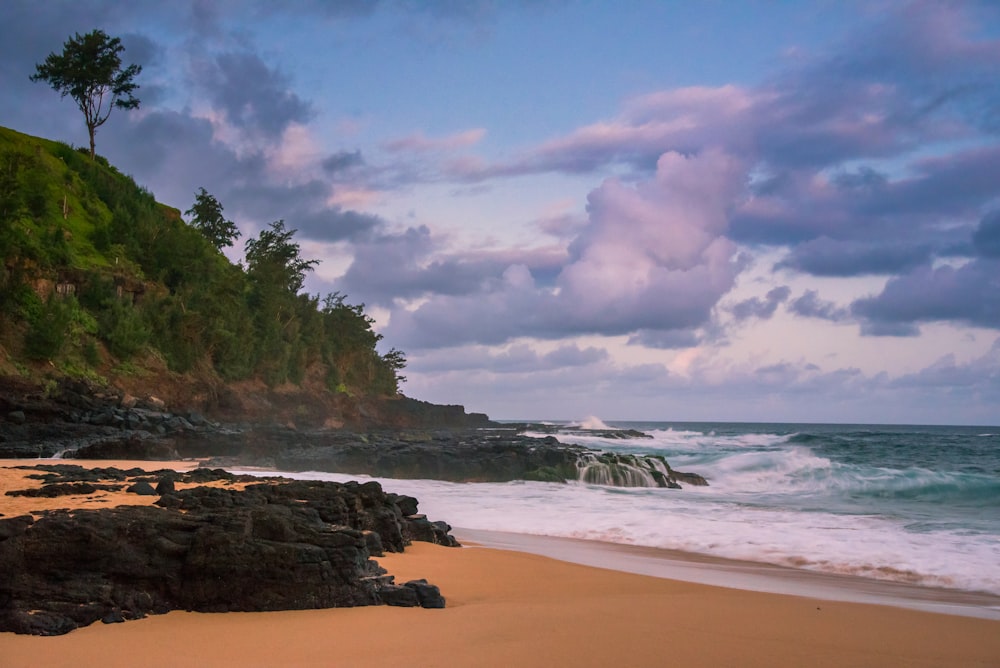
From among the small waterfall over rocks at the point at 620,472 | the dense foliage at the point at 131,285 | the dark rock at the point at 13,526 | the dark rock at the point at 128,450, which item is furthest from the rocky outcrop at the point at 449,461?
the dark rock at the point at 13,526

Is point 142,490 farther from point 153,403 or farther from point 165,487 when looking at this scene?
point 153,403

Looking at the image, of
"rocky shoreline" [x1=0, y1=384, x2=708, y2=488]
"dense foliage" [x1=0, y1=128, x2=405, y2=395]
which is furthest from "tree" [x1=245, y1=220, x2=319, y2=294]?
"rocky shoreline" [x1=0, y1=384, x2=708, y2=488]

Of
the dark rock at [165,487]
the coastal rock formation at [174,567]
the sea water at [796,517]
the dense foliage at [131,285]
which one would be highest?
the dense foliage at [131,285]

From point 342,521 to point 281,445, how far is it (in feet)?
52.3

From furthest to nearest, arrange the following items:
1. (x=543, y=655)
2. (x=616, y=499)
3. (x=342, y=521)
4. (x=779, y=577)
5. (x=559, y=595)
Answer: (x=616, y=499), (x=779, y=577), (x=342, y=521), (x=559, y=595), (x=543, y=655)

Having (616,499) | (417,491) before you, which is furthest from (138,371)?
(616,499)

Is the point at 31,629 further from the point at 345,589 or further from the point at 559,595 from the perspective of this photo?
the point at 559,595

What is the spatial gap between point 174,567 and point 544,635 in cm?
266

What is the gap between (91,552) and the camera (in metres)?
5.01

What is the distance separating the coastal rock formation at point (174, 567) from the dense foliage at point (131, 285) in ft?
75.8

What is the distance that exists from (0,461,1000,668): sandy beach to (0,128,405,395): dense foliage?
23.7 metres

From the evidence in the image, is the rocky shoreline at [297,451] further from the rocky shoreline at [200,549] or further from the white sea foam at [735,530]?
the rocky shoreline at [200,549]

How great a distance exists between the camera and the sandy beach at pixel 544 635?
13.9 ft

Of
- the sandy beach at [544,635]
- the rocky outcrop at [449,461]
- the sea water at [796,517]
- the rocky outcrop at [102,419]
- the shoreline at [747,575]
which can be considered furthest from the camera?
the rocky outcrop at [449,461]
